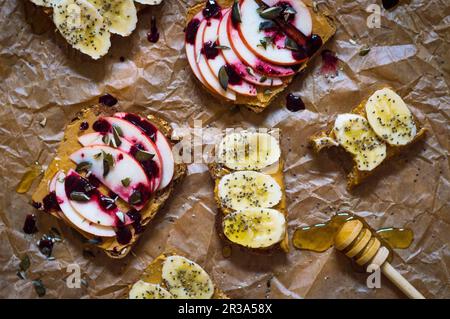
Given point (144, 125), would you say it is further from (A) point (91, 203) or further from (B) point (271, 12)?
(B) point (271, 12)

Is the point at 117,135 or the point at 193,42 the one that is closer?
the point at 117,135

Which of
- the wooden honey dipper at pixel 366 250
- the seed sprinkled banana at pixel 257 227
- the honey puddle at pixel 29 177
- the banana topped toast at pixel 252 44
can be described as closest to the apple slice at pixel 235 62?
the banana topped toast at pixel 252 44

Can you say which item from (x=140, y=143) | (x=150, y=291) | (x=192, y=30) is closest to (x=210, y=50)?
→ (x=192, y=30)

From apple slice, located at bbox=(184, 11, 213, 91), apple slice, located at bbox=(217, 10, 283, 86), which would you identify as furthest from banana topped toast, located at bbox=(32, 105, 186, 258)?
apple slice, located at bbox=(217, 10, 283, 86)

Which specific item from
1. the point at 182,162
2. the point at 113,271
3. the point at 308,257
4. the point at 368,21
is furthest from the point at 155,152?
the point at 368,21

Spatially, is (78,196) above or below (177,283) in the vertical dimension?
above
